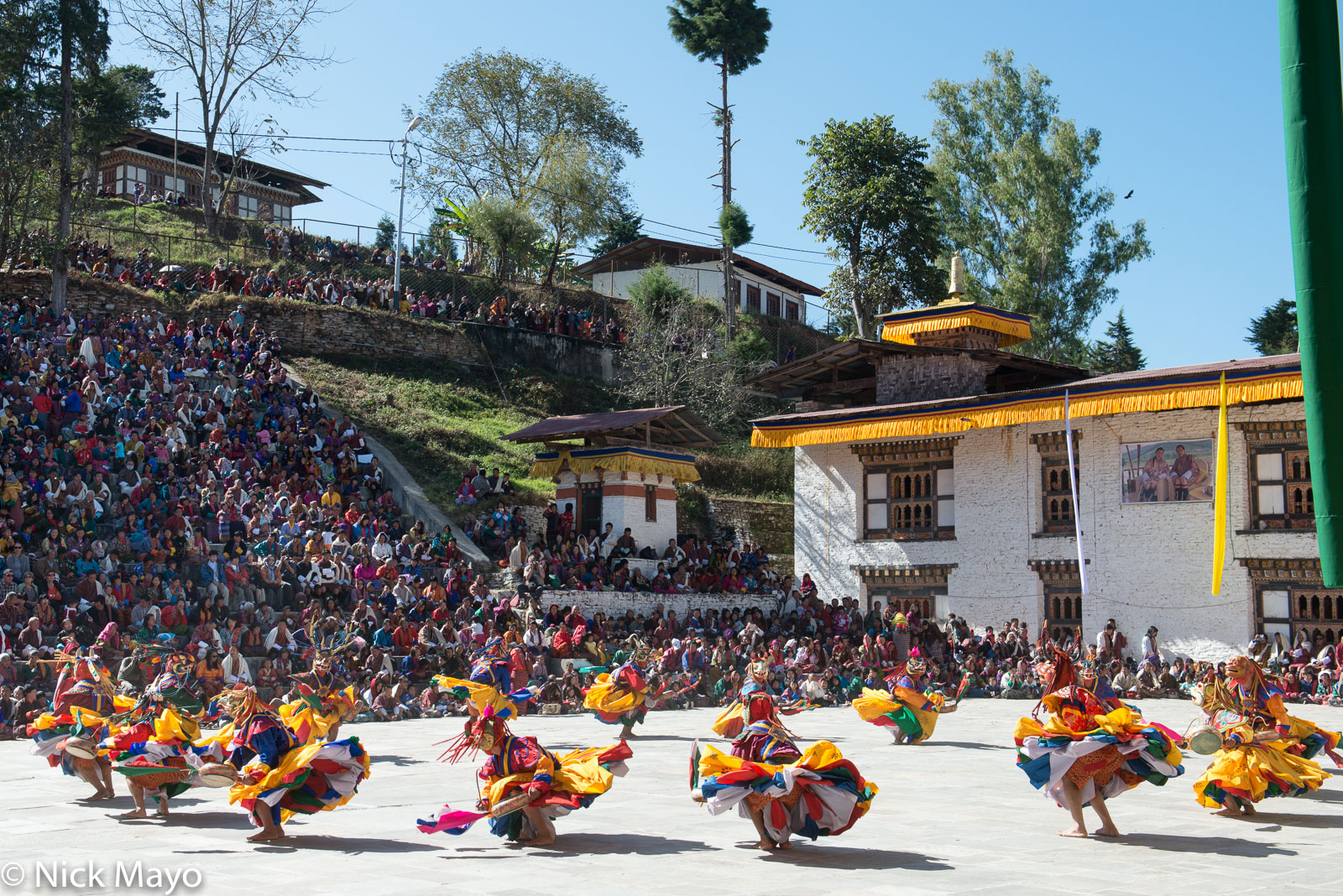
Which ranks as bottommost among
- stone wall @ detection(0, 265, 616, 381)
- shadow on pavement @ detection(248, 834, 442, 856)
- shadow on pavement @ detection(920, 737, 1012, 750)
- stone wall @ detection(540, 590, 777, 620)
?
shadow on pavement @ detection(920, 737, 1012, 750)

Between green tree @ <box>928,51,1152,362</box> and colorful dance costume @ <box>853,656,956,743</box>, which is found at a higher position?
green tree @ <box>928,51,1152,362</box>

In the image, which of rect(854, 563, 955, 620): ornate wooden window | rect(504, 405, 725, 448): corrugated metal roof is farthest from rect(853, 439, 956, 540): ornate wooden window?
rect(504, 405, 725, 448): corrugated metal roof

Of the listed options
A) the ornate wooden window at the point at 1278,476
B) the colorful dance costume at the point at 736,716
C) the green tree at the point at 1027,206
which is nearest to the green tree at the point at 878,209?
the green tree at the point at 1027,206

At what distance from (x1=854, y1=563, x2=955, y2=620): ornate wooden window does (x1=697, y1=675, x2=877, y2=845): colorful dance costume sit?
67.3ft

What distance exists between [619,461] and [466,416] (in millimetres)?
9922

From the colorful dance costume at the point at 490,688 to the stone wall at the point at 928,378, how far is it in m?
20.1

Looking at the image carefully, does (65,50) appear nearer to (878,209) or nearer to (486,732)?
(878,209)

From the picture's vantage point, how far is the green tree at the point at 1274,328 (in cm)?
5016

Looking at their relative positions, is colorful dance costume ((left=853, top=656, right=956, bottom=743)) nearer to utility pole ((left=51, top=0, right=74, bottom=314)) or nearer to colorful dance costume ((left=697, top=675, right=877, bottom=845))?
colorful dance costume ((left=697, top=675, right=877, bottom=845))

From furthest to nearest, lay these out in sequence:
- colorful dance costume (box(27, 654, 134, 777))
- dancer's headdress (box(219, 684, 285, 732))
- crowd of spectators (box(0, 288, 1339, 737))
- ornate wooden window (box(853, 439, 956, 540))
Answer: ornate wooden window (box(853, 439, 956, 540)), crowd of spectators (box(0, 288, 1339, 737)), colorful dance costume (box(27, 654, 134, 777)), dancer's headdress (box(219, 684, 285, 732))

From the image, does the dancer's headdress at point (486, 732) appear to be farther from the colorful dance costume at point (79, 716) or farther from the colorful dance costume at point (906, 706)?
the colorful dance costume at point (906, 706)

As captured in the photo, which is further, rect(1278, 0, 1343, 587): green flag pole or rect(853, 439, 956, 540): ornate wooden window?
rect(853, 439, 956, 540): ornate wooden window

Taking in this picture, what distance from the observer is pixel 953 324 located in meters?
30.8

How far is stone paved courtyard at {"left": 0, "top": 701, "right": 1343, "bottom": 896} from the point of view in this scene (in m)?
8.15
